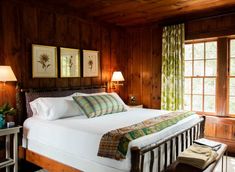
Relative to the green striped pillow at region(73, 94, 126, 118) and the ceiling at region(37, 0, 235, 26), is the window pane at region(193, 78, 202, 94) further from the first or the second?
the green striped pillow at region(73, 94, 126, 118)

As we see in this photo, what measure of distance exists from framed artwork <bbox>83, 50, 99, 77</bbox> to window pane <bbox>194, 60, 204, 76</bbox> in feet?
6.56

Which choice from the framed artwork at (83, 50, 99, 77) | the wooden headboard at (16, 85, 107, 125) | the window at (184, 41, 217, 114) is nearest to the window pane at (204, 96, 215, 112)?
the window at (184, 41, 217, 114)

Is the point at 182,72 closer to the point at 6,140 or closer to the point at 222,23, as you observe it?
the point at 222,23

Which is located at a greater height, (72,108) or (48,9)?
(48,9)

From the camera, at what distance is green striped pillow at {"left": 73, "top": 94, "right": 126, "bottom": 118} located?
3.25 meters

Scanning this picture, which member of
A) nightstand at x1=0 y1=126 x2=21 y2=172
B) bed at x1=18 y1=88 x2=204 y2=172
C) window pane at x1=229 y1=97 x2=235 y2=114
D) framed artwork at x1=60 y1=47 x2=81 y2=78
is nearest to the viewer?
bed at x1=18 y1=88 x2=204 y2=172

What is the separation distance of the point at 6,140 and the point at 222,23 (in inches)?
158

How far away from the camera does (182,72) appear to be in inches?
173

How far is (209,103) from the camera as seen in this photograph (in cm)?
429

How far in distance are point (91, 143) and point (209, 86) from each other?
2882 millimetres

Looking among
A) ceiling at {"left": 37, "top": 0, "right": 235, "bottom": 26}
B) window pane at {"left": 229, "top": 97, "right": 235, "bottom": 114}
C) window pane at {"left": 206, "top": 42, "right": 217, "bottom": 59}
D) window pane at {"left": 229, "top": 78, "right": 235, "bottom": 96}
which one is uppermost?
ceiling at {"left": 37, "top": 0, "right": 235, "bottom": 26}

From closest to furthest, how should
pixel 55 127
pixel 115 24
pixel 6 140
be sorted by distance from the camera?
pixel 55 127 → pixel 6 140 → pixel 115 24

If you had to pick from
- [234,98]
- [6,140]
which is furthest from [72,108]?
[234,98]

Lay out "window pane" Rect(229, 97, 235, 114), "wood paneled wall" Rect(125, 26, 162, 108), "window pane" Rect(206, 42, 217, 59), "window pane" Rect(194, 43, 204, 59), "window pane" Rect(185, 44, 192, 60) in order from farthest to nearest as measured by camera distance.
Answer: "wood paneled wall" Rect(125, 26, 162, 108), "window pane" Rect(185, 44, 192, 60), "window pane" Rect(194, 43, 204, 59), "window pane" Rect(206, 42, 217, 59), "window pane" Rect(229, 97, 235, 114)
